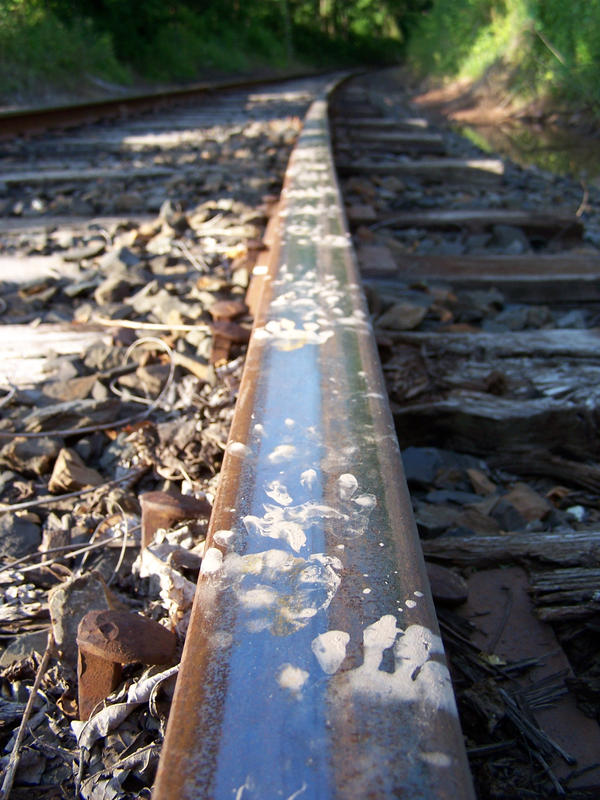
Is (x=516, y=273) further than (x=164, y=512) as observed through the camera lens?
Yes

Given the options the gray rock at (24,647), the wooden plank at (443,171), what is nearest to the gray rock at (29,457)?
the gray rock at (24,647)

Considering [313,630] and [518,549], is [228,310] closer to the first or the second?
[518,549]

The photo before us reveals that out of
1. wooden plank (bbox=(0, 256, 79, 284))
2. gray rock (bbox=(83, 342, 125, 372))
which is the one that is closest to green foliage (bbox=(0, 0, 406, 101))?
wooden plank (bbox=(0, 256, 79, 284))

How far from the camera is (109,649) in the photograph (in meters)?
0.86

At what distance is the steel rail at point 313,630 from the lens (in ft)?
1.83

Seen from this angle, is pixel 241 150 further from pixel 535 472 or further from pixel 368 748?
pixel 368 748

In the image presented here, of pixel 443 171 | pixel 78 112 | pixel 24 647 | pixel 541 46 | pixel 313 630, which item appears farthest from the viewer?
pixel 541 46

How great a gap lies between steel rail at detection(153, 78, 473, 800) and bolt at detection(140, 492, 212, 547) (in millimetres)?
202

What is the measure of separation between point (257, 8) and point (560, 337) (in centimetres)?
3058

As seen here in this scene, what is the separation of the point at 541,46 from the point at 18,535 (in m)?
14.2

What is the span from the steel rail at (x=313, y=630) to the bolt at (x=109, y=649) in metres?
0.19

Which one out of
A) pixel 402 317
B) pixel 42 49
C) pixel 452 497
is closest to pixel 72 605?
pixel 452 497

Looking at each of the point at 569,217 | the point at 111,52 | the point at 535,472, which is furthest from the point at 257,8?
the point at 535,472

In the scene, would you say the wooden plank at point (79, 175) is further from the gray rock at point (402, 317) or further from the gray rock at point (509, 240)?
the gray rock at point (402, 317)
